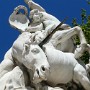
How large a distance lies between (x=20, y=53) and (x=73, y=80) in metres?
0.97

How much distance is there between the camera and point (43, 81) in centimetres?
752

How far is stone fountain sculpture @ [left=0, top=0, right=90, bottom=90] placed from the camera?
7336mm

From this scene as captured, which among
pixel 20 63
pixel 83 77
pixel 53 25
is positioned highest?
pixel 53 25

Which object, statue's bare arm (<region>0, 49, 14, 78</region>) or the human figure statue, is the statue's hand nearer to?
the human figure statue

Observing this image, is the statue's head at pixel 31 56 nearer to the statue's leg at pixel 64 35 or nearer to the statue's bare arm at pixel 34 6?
the statue's leg at pixel 64 35

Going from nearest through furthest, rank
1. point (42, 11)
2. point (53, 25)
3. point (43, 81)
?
point (43, 81) < point (53, 25) < point (42, 11)

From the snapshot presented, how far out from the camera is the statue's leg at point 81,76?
7504 millimetres

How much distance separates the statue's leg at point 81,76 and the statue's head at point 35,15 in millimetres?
1214

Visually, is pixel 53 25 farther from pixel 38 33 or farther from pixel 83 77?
pixel 83 77

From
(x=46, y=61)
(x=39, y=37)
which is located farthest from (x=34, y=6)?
(x=46, y=61)

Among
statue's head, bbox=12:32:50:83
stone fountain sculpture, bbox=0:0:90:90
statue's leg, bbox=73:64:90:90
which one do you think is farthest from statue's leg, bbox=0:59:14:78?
statue's leg, bbox=73:64:90:90

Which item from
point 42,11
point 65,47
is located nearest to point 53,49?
point 65,47

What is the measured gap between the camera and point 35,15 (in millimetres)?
8305

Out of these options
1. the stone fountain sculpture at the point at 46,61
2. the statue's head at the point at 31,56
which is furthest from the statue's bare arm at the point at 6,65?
the statue's head at the point at 31,56
